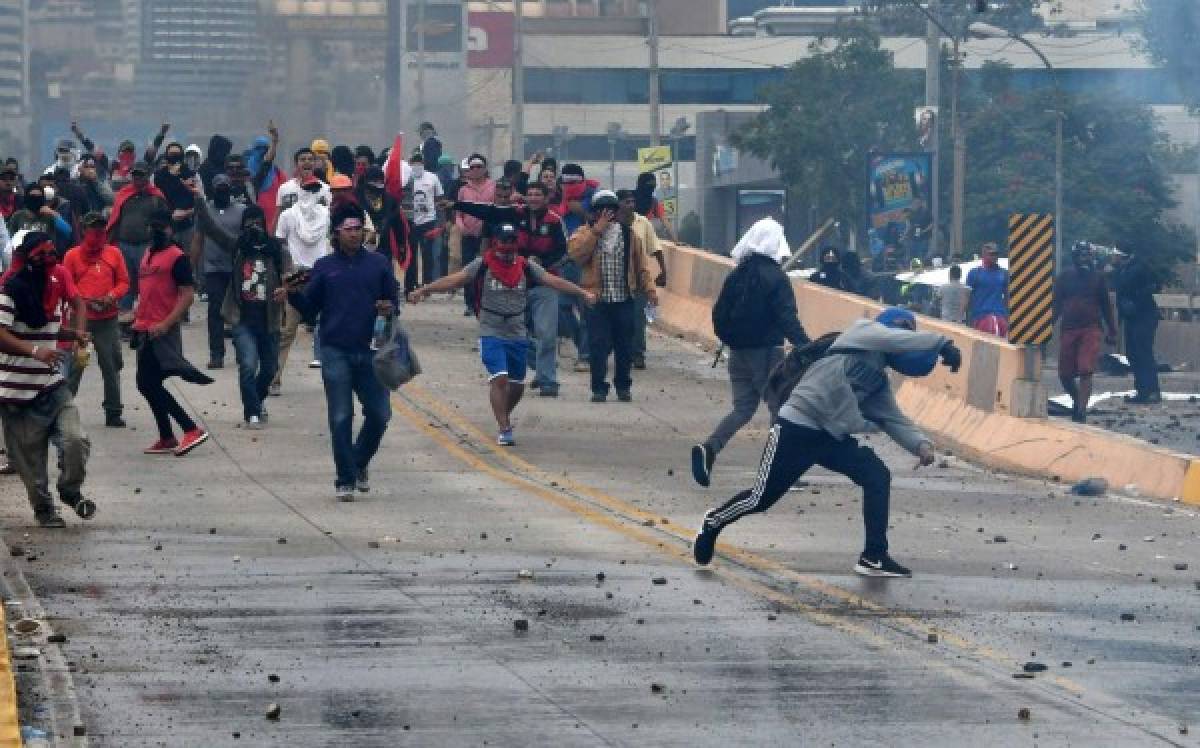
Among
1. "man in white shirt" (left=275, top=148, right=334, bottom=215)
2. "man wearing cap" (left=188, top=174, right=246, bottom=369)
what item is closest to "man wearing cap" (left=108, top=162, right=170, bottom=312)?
"man wearing cap" (left=188, top=174, right=246, bottom=369)

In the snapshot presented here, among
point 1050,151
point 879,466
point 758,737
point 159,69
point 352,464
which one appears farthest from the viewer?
point 159,69

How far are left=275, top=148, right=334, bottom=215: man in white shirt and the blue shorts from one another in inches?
132

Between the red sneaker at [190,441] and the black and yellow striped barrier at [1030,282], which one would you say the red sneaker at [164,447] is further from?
the black and yellow striped barrier at [1030,282]

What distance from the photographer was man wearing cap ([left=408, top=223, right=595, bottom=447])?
18750 mm

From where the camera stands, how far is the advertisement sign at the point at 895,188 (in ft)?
195

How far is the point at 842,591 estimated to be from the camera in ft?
41.5

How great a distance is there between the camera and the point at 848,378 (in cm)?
1342

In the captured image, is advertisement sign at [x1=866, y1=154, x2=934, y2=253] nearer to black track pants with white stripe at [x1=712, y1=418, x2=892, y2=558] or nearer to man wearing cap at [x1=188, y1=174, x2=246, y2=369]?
man wearing cap at [x1=188, y1=174, x2=246, y2=369]

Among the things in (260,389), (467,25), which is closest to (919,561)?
(260,389)

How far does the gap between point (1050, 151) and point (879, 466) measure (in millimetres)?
58508

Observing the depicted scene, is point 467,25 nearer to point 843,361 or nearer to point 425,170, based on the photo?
point 425,170

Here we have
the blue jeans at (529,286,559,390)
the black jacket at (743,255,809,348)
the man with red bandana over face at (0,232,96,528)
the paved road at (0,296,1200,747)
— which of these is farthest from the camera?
the blue jeans at (529,286,559,390)

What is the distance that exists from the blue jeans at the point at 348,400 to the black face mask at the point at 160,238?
2.75m

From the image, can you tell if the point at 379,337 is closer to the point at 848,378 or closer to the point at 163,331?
the point at 163,331
